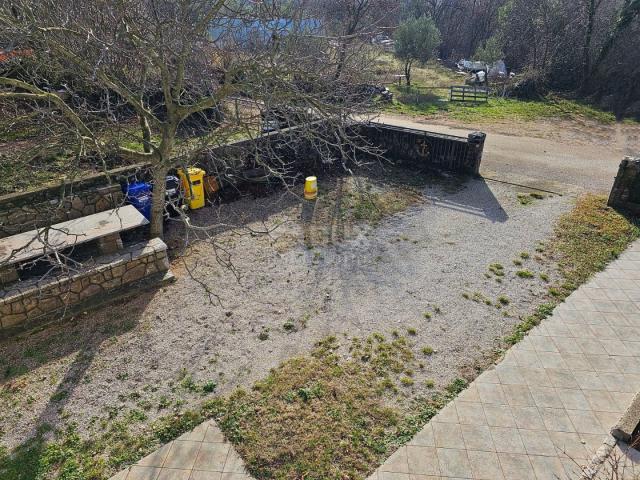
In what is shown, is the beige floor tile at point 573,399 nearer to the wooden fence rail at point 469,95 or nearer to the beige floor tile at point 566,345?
the beige floor tile at point 566,345

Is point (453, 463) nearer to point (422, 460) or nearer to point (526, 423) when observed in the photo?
point (422, 460)

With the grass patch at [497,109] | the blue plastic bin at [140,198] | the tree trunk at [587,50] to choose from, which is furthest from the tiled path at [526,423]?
the tree trunk at [587,50]

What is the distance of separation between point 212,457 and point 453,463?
2.42 meters

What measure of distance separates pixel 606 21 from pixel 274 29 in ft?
72.7

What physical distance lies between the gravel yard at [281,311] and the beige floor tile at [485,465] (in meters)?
0.95

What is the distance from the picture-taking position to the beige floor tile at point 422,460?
4223 millimetres

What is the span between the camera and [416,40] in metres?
22.8

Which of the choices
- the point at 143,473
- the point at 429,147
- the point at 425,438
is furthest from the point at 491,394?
the point at 429,147

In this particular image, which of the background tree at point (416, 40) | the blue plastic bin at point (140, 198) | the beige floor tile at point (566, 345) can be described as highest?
the background tree at point (416, 40)

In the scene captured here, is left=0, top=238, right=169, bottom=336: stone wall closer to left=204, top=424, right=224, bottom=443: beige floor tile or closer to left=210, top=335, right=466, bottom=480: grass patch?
left=204, top=424, right=224, bottom=443: beige floor tile

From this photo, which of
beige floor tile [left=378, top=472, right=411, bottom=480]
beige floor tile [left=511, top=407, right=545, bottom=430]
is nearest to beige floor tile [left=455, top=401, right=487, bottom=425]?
beige floor tile [left=511, top=407, right=545, bottom=430]

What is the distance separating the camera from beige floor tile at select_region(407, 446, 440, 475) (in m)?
4.22

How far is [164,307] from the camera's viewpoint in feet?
21.0

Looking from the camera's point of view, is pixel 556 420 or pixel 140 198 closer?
pixel 556 420
